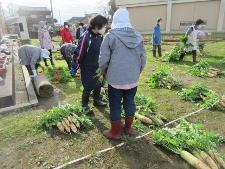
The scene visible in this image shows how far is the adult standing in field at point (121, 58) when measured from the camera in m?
3.67

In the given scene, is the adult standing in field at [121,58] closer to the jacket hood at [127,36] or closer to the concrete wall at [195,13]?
the jacket hood at [127,36]

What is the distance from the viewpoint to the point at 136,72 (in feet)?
12.7

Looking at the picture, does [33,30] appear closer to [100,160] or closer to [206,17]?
[206,17]

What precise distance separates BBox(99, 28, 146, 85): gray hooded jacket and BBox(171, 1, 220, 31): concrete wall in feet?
79.4

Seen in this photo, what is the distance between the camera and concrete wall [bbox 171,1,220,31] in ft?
82.6

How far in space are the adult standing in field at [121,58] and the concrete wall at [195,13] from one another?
79.2 feet

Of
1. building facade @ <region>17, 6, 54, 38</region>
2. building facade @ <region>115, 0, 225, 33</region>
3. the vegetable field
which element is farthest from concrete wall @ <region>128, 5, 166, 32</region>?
the vegetable field

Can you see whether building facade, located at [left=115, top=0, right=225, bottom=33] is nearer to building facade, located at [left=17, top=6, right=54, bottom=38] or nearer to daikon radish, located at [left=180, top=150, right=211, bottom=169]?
building facade, located at [left=17, top=6, right=54, bottom=38]

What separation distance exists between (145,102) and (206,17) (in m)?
23.1

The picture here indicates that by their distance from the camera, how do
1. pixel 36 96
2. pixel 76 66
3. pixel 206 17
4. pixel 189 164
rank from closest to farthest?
pixel 189 164 → pixel 76 66 → pixel 36 96 → pixel 206 17

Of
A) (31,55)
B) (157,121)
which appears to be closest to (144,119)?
(157,121)

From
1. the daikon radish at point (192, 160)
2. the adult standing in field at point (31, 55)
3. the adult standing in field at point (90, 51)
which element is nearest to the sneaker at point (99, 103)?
the adult standing in field at point (90, 51)

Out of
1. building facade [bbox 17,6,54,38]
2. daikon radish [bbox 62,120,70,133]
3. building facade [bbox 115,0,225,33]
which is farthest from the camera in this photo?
building facade [bbox 17,6,54,38]

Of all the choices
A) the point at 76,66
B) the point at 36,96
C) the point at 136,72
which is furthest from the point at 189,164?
the point at 36,96
